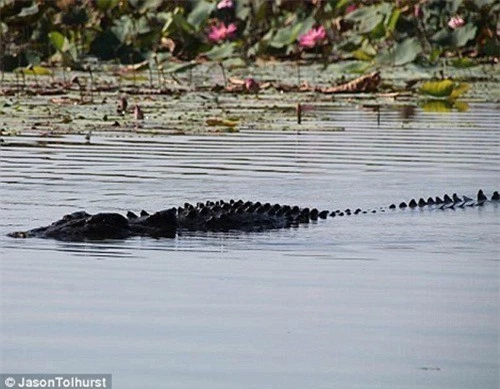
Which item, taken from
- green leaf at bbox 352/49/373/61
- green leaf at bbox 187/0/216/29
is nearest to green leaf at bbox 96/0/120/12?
green leaf at bbox 187/0/216/29

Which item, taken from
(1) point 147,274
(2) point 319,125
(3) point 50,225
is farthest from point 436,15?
(1) point 147,274

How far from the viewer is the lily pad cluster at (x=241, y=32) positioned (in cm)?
1762

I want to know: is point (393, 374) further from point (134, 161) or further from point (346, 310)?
point (134, 161)

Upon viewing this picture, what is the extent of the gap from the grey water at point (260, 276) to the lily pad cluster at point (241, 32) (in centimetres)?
590

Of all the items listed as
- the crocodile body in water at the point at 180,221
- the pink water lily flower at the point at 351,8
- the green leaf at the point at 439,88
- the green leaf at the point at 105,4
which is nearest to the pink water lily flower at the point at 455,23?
the pink water lily flower at the point at 351,8

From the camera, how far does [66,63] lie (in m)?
17.4

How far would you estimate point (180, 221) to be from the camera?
813 centimetres

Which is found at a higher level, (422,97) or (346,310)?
(422,97)

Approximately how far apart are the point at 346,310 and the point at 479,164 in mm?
5412

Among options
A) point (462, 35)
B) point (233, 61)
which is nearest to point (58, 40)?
point (233, 61)

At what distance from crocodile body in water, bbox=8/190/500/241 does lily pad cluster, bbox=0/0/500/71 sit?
887 centimetres

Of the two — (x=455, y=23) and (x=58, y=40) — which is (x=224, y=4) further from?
(x=58, y=40)

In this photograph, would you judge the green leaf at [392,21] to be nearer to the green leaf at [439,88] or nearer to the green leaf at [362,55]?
the green leaf at [362,55]

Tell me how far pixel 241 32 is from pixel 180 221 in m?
12.8
